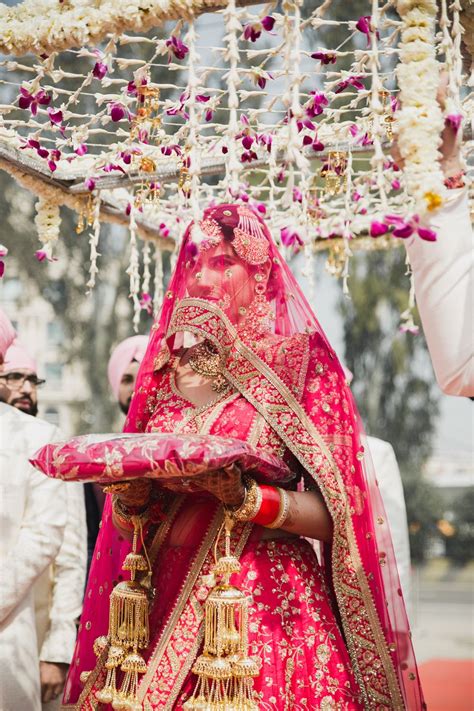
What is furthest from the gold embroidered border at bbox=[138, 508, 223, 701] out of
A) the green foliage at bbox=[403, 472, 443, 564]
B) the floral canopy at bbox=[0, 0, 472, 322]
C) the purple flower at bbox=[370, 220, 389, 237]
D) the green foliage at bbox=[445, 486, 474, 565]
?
the green foliage at bbox=[445, 486, 474, 565]

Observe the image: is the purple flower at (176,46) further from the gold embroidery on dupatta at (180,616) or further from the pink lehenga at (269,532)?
the gold embroidery on dupatta at (180,616)

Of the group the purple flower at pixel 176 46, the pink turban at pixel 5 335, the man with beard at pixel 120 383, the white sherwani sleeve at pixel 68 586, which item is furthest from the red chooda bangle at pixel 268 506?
the man with beard at pixel 120 383

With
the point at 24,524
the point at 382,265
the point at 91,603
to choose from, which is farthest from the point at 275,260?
the point at 382,265

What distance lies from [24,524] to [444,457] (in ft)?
58.7

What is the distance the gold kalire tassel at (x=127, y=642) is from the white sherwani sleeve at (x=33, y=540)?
2.78ft

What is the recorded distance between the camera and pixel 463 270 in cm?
187

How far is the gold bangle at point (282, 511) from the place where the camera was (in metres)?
2.25

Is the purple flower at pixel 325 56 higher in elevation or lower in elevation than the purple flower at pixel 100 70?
higher

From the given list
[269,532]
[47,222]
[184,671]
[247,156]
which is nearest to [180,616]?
[184,671]

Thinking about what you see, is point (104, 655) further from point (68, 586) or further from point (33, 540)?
point (68, 586)

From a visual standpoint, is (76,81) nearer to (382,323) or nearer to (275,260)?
(382,323)

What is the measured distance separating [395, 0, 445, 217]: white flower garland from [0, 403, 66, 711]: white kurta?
1913mm

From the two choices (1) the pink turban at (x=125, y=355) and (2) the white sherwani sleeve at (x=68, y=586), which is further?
(1) the pink turban at (x=125, y=355)

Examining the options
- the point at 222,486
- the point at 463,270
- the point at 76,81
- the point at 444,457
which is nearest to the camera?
the point at 463,270
